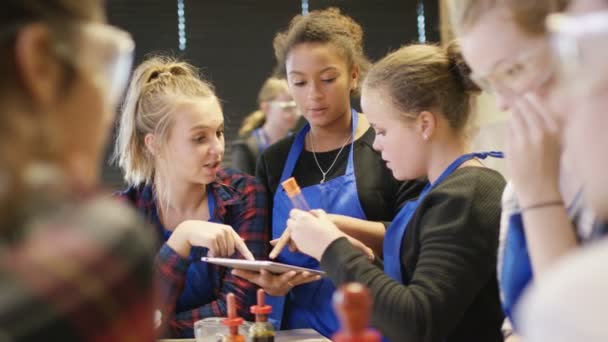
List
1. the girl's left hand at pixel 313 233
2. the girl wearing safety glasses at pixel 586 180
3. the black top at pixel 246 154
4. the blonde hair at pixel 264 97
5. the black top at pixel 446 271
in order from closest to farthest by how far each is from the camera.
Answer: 1. the girl wearing safety glasses at pixel 586 180
2. the black top at pixel 446 271
3. the girl's left hand at pixel 313 233
4. the black top at pixel 246 154
5. the blonde hair at pixel 264 97

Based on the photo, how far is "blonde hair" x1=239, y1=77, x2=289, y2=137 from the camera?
444 cm

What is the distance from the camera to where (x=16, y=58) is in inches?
24.2

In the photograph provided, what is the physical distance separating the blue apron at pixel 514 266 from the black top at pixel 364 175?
0.86 meters

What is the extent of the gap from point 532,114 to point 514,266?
0.25 metres

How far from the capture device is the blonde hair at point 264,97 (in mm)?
4441

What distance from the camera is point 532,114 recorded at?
1.06 metres

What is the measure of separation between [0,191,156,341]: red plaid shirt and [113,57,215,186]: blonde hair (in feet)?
5.35

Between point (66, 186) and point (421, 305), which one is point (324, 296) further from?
point (66, 186)

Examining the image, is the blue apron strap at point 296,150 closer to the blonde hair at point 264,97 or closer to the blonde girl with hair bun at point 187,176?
the blonde girl with hair bun at point 187,176

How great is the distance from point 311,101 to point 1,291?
169 cm

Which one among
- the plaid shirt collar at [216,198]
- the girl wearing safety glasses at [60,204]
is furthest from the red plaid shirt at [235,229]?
the girl wearing safety glasses at [60,204]

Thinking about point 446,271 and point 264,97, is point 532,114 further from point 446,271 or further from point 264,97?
point 264,97

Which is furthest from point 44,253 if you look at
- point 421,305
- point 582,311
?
point 421,305

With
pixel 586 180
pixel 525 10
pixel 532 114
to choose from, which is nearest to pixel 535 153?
pixel 532 114
